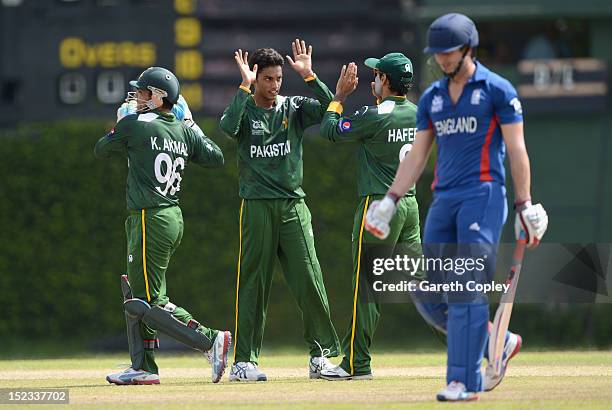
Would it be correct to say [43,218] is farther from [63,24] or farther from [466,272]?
[466,272]

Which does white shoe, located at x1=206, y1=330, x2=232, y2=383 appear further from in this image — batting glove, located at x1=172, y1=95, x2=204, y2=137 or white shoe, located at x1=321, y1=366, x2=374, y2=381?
batting glove, located at x1=172, y1=95, x2=204, y2=137

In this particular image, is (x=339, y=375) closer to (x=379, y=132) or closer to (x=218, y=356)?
(x=218, y=356)

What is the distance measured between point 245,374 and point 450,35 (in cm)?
331

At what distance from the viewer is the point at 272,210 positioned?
10531mm

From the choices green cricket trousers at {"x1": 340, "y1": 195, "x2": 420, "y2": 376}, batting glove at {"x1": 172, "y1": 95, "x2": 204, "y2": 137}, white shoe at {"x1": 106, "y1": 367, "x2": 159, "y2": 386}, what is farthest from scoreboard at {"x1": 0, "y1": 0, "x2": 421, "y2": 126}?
white shoe at {"x1": 106, "y1": 367, "x2": 159, "y2": 386}

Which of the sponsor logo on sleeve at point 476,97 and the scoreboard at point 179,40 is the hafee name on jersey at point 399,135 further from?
the scoreboard at point 179,40

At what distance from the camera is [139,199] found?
10.2m

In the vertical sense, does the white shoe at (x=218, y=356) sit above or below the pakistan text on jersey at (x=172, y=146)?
below

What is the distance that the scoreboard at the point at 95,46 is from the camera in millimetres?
16281

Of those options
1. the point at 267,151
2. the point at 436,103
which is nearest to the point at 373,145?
the point at 267,151

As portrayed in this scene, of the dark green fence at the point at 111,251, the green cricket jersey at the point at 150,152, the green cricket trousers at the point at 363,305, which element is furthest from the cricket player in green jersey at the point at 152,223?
the dark green fence at the point at 111,251

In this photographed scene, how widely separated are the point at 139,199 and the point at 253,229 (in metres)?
0.86
